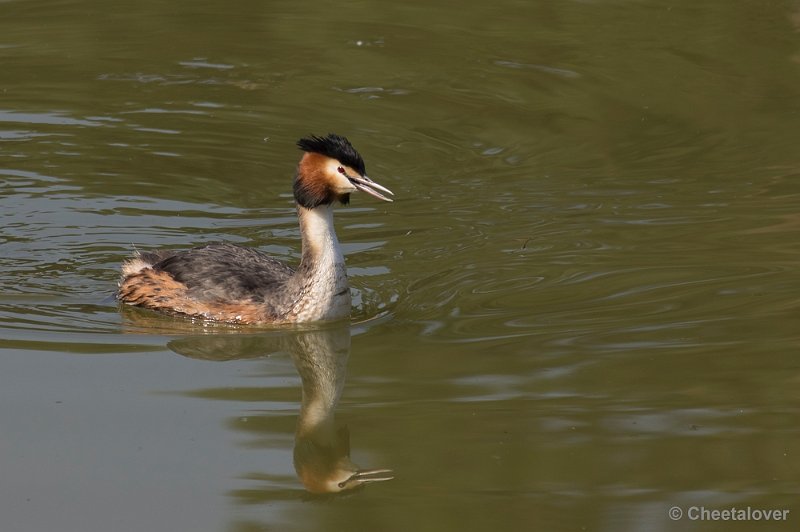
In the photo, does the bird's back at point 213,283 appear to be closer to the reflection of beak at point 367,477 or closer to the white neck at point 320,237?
the white neck at point 320,237

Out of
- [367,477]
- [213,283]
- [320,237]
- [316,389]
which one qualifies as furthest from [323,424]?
[213,283]

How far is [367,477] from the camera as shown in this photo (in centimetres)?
682

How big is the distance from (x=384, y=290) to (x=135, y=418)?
2707mm

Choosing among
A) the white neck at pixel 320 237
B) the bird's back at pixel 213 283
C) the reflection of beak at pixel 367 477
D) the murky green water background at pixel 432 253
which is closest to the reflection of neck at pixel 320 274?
the white neck at pixel 320 237

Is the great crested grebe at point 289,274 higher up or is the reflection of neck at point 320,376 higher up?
the great crested grebe at point 289,274

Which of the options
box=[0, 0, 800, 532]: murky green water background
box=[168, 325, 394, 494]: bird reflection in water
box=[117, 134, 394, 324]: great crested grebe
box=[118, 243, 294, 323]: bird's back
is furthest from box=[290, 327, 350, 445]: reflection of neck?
box=[118, 243, 294, 323]: bird's back

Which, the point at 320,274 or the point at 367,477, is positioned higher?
the point at 320,274

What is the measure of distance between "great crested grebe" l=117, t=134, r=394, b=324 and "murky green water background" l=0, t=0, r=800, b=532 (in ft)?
0.64

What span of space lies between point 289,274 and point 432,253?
4.26 ft

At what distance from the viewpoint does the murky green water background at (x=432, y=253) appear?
674cm

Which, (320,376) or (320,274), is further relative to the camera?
(320,274)

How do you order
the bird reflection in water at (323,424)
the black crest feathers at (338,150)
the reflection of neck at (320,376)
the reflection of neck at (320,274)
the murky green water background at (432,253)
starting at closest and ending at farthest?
the murky green water background at (432,253), the bird reflection in water at (323,424), the reflection of neck at (320,376), the black crest feathers at (338,150), the reflection of neck at (320,274)

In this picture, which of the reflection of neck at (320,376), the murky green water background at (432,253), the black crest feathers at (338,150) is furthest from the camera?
the black crest feathers at (338,150)

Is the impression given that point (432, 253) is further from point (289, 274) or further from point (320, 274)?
point (320, 274)
